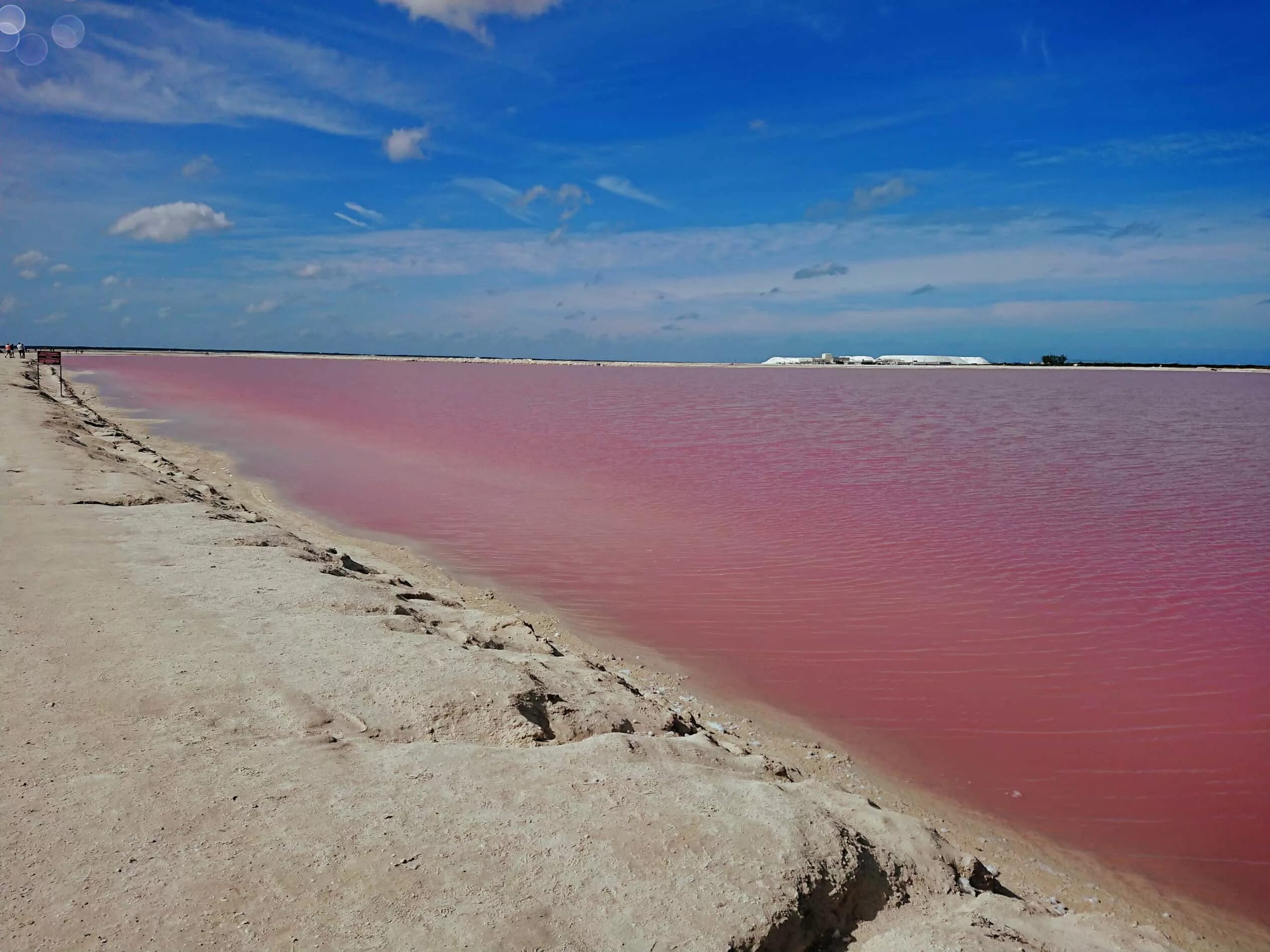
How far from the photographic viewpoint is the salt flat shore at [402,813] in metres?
2.74

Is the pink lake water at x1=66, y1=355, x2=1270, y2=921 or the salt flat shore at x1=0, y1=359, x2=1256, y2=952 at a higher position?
the salt flat shore at x1=0, y1=359, x2=1256, y2=952

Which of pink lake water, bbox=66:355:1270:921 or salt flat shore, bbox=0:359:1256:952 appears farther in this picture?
pink lake water, bbox=66:355:1270:921

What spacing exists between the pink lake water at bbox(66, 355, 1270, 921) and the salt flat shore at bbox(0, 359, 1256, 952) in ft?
3.55

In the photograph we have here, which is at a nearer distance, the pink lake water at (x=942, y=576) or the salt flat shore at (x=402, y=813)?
the salt flat shore at (x=402, y=813)

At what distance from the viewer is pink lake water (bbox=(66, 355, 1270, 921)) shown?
201 inches

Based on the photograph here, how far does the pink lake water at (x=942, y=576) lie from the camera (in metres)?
5.11

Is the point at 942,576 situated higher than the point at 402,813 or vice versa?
the point at 402,813

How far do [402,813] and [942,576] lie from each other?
7.18m

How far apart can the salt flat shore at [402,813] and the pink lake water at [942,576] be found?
42.5 inches

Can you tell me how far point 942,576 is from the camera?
351 inches

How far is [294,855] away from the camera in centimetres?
297

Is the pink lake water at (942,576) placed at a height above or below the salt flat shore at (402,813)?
below

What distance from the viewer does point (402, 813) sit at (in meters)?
3.28

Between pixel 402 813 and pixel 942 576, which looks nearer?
pixel 402 813
